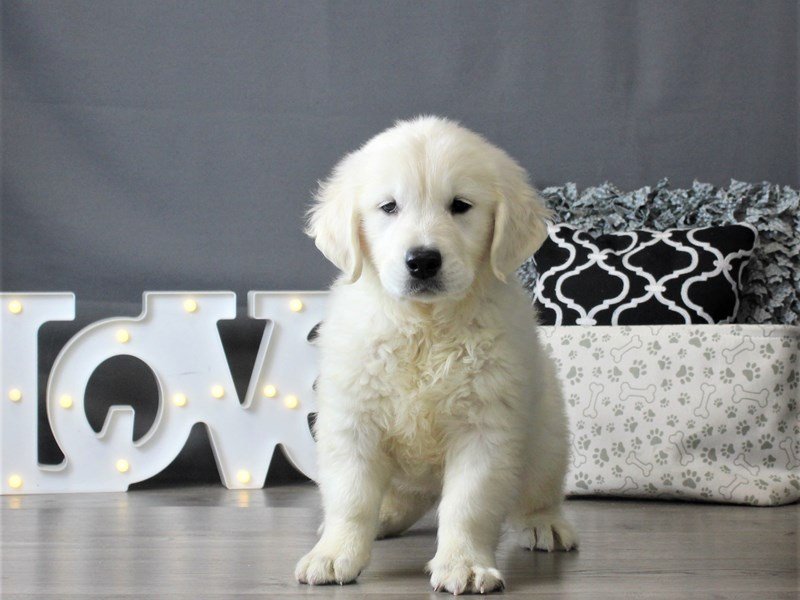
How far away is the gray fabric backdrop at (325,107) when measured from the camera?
3.65 m

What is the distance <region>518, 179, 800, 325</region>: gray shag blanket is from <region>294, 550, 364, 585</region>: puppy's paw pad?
1811 millimetres

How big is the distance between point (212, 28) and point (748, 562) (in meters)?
2.70

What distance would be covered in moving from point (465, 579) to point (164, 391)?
184 centimetres

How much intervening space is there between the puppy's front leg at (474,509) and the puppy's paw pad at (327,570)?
16 cm

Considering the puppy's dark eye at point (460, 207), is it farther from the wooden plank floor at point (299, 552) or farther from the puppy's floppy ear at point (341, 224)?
the wooden plank floor at point (299, 552)

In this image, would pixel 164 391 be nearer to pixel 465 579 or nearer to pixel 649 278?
pixel 649 278

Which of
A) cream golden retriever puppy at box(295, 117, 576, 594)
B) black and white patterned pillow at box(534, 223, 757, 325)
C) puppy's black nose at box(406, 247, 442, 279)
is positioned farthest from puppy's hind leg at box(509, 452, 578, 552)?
black and white patterned pillow at box(534, 223, 757, 325)

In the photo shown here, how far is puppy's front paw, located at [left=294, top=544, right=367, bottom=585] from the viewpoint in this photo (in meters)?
1.93

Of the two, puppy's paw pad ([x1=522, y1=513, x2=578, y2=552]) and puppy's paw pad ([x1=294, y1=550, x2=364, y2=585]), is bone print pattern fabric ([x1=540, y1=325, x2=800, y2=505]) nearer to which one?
puppy's paw pad ([x1=522, y1=513, x2=578, y2=552])

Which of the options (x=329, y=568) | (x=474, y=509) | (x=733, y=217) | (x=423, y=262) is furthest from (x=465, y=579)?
(x=733, y=217)

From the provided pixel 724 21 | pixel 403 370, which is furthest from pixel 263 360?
pixel 724 21

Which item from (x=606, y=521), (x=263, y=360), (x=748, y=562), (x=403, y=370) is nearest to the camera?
(x=403, y=370)

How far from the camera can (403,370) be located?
6.76ft

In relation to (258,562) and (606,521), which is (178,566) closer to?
(258,562)
